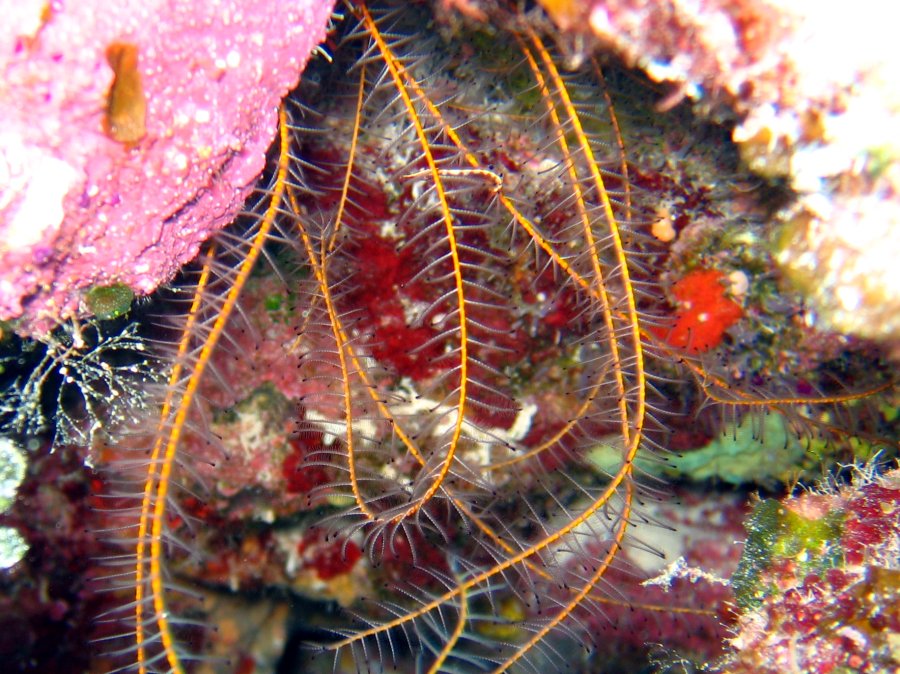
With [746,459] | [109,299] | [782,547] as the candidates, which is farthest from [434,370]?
[746,459]

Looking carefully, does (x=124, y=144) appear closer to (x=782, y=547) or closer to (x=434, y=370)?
(x=434, y=370)

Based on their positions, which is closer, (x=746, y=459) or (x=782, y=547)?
(x=782, y=547)

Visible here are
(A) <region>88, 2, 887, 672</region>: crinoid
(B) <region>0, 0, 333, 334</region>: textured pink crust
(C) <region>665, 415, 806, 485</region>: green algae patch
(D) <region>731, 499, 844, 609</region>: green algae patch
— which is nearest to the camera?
(B) <region>0, 0, 333, 334</region>: textured pink crust

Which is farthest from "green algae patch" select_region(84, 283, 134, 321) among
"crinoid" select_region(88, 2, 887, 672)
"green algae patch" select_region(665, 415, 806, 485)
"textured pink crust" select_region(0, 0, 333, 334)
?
"green algae patch" select_region(665, 415, 806, 485)

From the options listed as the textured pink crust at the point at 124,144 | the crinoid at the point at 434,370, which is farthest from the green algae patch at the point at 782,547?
the textured pink crust at the point at 124,144

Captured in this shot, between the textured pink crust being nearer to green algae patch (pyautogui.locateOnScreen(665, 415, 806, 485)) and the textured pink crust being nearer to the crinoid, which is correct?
the crinoid
